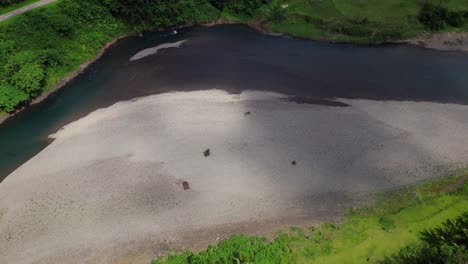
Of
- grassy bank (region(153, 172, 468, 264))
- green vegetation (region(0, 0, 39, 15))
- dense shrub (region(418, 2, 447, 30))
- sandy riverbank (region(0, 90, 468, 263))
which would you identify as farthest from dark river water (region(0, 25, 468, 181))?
grassy bank (region(153, 172, 468, 264))

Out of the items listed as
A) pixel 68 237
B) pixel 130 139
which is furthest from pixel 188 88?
pixel 68 237

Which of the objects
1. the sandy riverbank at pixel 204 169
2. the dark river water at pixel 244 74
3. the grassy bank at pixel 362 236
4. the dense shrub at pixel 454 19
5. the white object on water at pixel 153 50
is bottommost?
the grassy bank at pixel 362 236

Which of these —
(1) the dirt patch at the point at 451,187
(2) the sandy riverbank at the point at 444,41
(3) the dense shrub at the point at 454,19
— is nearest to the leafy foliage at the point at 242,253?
(1) the dirt patch at the point at 451,187

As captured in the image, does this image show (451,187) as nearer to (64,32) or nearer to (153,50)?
(153,50)

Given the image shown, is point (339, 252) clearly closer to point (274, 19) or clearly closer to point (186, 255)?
point (186, 255)

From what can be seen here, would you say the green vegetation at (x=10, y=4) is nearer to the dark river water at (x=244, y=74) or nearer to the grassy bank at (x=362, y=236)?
the dark river water at (x=244, y=74)

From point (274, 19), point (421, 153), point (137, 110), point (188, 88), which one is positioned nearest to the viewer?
point (421, 153)
